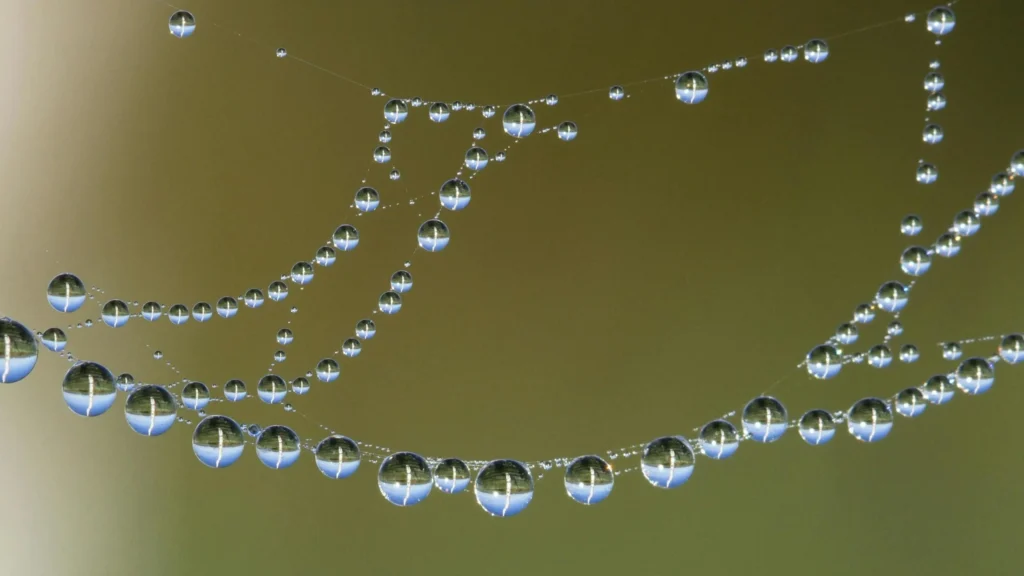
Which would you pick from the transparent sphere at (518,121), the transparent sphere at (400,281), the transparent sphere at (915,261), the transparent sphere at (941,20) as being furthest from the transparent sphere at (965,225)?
the transparent sphere at (400,281)

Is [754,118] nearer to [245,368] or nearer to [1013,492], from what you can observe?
[1013,492]

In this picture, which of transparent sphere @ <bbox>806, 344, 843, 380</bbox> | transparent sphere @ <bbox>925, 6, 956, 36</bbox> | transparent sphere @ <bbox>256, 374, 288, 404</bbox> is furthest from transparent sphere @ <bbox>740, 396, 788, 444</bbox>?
transparent sphere @ <bbox>925, 6, 956, 36</bbox>

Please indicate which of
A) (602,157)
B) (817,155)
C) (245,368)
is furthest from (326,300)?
(817,155)

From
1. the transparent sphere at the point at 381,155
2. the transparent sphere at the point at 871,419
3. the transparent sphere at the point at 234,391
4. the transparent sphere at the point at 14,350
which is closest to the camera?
the transparent sphere at the point at 14,350

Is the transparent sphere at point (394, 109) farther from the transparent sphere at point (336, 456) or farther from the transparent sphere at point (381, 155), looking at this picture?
the transparent sphere at point (336, 456)

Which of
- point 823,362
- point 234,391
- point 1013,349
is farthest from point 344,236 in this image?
point 1013,349

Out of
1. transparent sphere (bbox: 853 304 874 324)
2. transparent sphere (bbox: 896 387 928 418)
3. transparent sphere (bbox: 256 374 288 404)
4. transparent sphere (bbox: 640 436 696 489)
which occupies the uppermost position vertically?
transparent sphere (bbox: 853 304 874 324)

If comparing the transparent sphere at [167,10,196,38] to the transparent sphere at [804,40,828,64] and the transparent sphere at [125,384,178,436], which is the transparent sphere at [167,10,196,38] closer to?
the transparent sphere at [125,384,178,436]

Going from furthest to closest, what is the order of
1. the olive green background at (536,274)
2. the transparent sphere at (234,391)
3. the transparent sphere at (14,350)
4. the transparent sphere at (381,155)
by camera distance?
the olive green background at (536,274) → the transparent sphere at (381,155) → the transparent sphere at (234,391) → the transparent sphere at (14,350)
